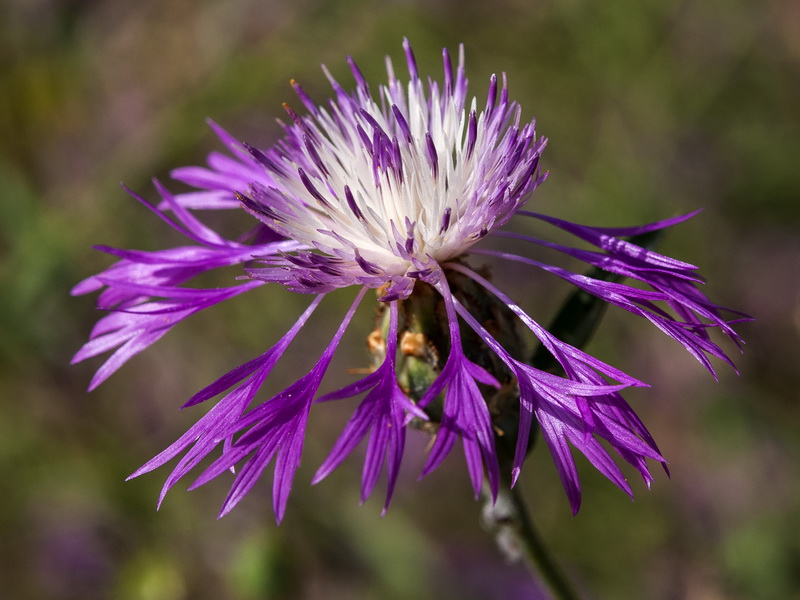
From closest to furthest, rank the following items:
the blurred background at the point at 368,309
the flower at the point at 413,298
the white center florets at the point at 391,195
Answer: the flower at the point at 413,298, the white center florets at the point at 391,195, the blurred background at the point at 368,309

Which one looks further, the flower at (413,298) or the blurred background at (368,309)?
the blurred background at (368,309)

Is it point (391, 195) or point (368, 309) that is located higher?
point (391, 195)

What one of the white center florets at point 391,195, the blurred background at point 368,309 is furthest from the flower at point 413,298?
the blurred background at point 368,309

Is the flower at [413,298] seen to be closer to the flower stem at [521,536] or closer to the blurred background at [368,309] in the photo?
the flower stem at [521,536]

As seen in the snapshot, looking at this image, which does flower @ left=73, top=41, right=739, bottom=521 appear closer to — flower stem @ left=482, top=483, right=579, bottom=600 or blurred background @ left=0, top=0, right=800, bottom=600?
flower stem @ left=482, top=483, right=579, bottom=600

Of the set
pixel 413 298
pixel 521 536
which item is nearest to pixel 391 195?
pixel 413 298

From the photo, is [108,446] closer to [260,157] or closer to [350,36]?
[260,157]

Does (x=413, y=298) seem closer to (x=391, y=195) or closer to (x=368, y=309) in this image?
(x=391, y=195)

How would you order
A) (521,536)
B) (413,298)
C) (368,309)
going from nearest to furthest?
(413,298) → (521,536) → (368,309)
